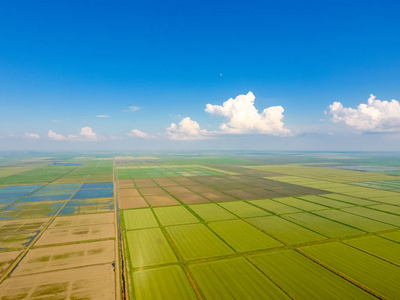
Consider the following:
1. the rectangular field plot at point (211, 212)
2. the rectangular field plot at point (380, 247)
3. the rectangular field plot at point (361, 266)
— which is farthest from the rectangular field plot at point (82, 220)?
the rectangular field plot at point (380, 247)

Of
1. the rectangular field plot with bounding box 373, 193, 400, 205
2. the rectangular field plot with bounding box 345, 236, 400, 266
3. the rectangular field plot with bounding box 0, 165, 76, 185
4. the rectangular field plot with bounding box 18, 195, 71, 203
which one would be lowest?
the rectangular field plot with bounding box 373, 193, 400, 205

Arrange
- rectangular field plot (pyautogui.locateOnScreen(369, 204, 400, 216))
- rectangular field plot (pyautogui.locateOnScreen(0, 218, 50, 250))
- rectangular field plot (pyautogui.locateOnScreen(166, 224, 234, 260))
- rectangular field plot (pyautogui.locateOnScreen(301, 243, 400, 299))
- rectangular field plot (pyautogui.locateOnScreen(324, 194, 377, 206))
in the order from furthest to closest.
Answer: rectangular field plot (pyautogui.locateOnScreen(324, 194, 377, 206))
rectangular field plot (pyautogui.locateOnScreen(369, 204, 400, 216))
rectangular field plot (pyautogui.locateOnScreen(0, 218, 50, 250))
rectangular field plot (pyautogui.locateOnScreen(166, 224, 234, 260))
rectangular field plot (pyautogui.locateOnScreen(301, 243, 400, 299))

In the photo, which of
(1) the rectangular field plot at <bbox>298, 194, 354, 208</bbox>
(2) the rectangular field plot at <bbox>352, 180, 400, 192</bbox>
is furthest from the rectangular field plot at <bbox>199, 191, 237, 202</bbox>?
(2) the rectangular field plot at <bbox>352, 180, 400, 192</bbox>

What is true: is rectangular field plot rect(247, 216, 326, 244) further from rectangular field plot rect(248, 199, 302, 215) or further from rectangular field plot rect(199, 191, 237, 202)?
rectangular field plot rect(199, 191, 237, 202)

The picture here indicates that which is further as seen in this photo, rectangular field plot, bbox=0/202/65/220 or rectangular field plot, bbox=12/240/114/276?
rectangular field plot, bbox=0/202/65/220

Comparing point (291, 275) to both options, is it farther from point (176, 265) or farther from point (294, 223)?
point (294, 223)

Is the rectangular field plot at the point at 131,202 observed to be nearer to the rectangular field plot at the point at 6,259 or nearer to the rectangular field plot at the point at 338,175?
the rectangular field plot at the point at 6,259

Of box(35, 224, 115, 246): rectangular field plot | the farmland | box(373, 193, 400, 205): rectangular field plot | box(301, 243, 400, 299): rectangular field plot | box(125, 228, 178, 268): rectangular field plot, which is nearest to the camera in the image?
the farmland
